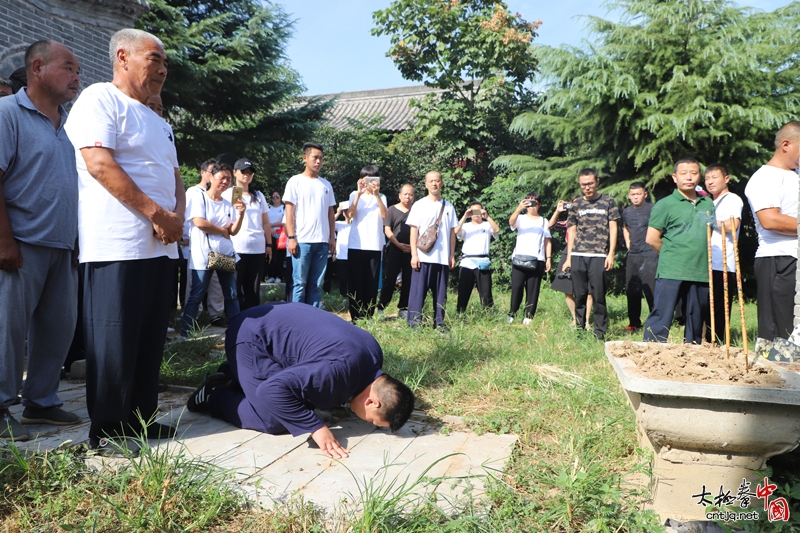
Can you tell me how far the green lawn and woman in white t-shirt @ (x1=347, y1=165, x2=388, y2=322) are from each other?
2.75 metres

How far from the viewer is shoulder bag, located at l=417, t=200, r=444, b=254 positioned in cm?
633

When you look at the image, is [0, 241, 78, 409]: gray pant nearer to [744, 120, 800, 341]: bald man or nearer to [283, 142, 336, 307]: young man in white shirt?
[283, 142, 336, 307]: young man in white shirt

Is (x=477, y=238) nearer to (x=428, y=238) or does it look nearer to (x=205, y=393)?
(x=428, y=238)

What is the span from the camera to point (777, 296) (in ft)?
12.8

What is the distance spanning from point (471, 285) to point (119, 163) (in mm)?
5279

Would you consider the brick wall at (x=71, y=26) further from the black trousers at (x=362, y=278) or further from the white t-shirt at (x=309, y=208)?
the black trousers at (x=362, y=278)

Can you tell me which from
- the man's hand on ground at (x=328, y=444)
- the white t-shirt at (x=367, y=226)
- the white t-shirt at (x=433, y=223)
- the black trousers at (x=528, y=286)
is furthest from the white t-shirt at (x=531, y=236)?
the man's hand on ground at (x=328, y=444)

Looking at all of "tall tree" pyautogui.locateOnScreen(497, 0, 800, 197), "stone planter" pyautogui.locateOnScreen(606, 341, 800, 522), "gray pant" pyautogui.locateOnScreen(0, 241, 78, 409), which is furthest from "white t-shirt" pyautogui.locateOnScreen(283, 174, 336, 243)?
"tall tree" pyautogui.locateOnScreen(497, 0, 800, 197)

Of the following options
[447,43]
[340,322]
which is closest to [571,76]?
[447,43]

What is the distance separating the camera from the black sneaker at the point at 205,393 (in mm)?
3428

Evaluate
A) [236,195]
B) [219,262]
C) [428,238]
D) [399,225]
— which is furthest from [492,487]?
[399,225]

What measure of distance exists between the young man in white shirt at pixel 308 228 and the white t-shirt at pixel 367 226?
914 millimetres

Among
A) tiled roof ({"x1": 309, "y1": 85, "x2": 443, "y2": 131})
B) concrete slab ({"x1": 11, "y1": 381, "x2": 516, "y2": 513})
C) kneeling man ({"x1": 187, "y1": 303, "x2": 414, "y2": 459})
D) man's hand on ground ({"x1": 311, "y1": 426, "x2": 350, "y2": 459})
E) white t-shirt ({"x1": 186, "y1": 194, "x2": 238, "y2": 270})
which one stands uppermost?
tiled roof ({"x1": 309, "y1": 85, "x2": 443, "y2": 131})

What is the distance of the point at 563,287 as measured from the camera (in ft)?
22.9
